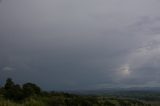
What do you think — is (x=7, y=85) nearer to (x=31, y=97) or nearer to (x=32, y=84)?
(x=32, y=84)

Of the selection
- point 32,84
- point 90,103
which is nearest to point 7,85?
point 32,84

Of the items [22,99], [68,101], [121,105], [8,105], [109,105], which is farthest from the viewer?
[121,105]

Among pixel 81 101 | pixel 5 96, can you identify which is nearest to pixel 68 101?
pixel 81 101

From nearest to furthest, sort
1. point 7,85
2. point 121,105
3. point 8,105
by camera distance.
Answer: point 8,105, point 7,85, point 121,105

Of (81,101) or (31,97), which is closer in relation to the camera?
(31,97)

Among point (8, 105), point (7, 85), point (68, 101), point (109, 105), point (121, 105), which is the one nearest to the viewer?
point (8, 105)

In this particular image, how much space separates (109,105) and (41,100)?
19611 mm

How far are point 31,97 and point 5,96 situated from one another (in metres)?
3.92

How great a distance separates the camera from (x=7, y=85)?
65.2 metres

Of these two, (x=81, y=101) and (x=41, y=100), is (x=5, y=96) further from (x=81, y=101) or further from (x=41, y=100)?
(x=81, y=101)

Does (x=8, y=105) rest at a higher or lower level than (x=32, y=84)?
lower

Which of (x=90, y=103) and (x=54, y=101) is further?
(x=90, y=103)

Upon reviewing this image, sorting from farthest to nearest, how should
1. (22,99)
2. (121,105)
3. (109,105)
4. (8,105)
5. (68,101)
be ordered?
1. (121,105)
2. (109,105)
3. (68,101)
4. (22,99)
5. (8,105)

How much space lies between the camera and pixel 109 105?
7294 centimetres
